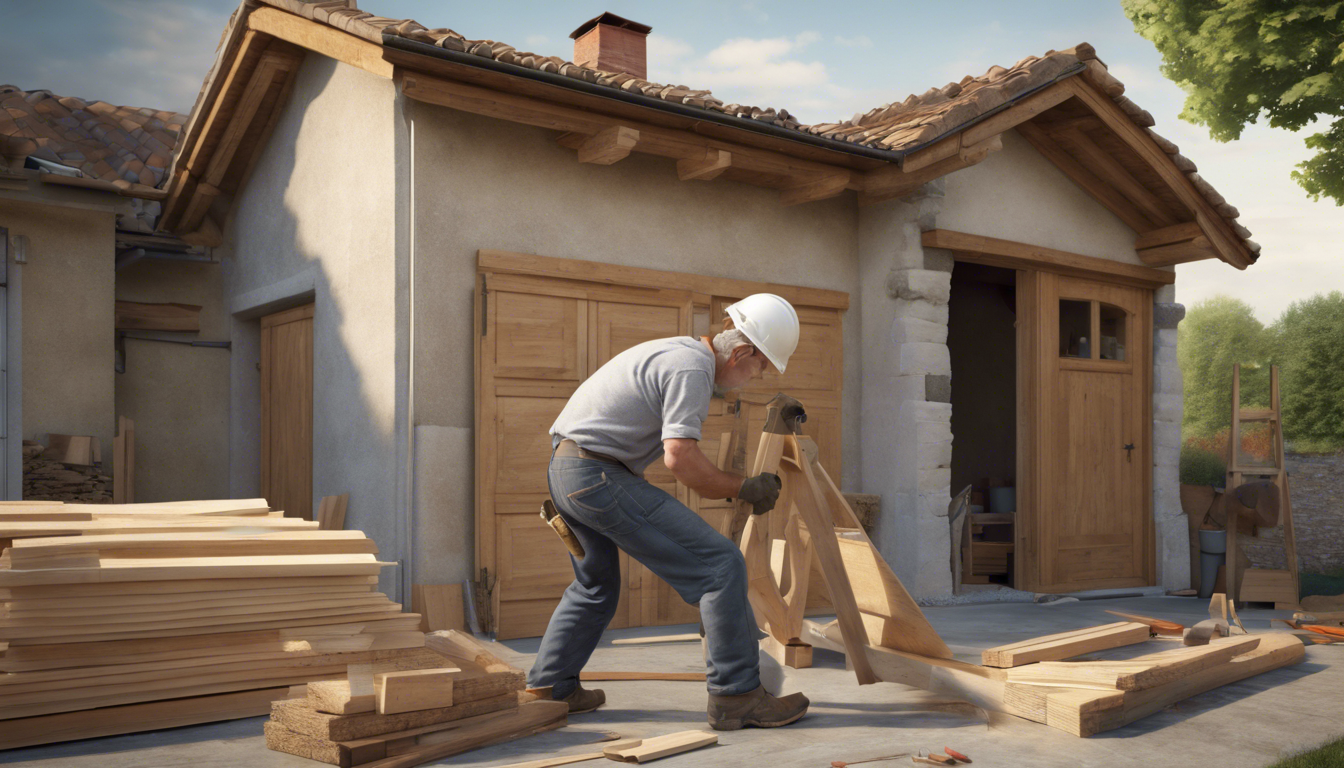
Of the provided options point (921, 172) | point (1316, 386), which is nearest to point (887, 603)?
point (921, 172)

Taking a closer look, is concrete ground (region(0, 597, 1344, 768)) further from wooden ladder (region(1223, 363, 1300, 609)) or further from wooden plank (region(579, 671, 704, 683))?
wooden ladder (region(1223, 363, 1300, 609))

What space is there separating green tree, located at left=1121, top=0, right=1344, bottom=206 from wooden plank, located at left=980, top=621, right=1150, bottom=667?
9970 millimetres

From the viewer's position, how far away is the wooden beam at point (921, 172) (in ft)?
25.2

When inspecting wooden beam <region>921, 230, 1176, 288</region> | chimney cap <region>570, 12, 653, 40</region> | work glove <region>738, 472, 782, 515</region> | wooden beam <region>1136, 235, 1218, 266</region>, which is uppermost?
chimney cap <region>570, 12, 653, 40</region>

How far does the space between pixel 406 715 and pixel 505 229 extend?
11.8 ft

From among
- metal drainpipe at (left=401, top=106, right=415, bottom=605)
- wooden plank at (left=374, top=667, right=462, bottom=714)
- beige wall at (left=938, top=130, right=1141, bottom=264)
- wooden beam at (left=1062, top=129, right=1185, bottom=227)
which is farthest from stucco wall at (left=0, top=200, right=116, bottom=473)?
wooden beam at (left=1062, top=129, right=1185, bottom=227)

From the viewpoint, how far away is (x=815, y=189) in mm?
7684

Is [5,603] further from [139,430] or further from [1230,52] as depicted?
[1230,52]

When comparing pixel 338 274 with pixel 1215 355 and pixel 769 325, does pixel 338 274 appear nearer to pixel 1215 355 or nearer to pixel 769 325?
pixel 769 325

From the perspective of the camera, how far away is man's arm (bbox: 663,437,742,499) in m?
3.87

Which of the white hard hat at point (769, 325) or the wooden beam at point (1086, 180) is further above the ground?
the wooden beam at point (1086, 180)

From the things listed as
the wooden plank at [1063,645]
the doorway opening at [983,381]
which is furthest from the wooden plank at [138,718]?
the doorway opening at [983,381]

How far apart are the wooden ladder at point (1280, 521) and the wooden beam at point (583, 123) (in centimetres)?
452

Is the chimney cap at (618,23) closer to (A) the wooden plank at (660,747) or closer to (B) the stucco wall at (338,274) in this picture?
(B) the stucco wall at (338,274)
